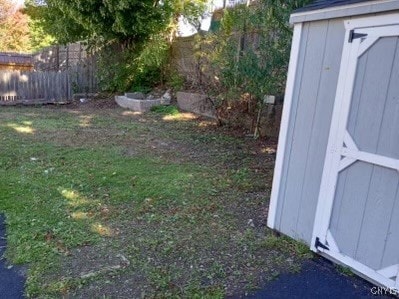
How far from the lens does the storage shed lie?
237cm

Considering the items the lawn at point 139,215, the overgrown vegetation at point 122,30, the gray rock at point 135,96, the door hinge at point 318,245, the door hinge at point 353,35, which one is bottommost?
the lawn at point 139,215

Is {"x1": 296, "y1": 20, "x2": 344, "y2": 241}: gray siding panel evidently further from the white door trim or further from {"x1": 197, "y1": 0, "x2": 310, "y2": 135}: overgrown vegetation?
{"x1": 197, "y1": 0, "x2": 310, "y2": 135}: overgrown vegetation

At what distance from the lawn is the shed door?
1.66 ft

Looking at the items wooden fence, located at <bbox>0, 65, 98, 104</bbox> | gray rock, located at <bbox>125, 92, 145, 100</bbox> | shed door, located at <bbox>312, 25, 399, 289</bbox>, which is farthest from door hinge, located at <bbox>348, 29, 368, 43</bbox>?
wooden fence, located at <bbox>0, 65, 98, 104</bbox>

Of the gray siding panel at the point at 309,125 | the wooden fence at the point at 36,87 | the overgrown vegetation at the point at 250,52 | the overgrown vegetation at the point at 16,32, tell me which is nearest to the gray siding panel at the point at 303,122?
the gray siding panel at the point at 309,125

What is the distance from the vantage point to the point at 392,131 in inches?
92.0

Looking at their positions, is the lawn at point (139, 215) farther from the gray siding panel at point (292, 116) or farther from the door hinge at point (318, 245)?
the gray siding panel at point (292, 116)

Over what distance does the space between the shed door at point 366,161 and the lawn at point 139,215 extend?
1.66ft

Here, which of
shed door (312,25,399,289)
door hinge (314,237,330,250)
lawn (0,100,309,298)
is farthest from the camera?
door hinge (314,237,330,250)

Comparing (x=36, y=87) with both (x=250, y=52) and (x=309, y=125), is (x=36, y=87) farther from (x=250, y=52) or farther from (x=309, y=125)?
(x=309, y=125)

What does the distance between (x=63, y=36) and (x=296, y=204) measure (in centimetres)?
1102

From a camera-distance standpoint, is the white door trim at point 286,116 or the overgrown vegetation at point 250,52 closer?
the white door trim at point 286,116

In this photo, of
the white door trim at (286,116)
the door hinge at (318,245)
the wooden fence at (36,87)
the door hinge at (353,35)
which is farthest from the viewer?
the wooden fence at (36,87)

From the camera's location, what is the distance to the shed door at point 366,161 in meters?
2.35
